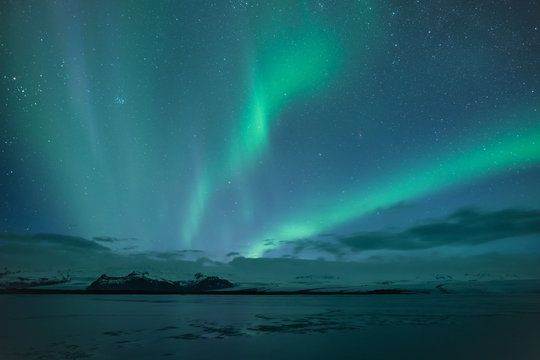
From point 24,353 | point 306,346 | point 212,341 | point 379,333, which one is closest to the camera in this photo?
point 24,353

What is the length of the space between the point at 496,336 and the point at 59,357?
1199 inches

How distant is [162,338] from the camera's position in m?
28.4

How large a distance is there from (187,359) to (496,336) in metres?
24.4

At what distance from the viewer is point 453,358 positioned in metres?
20.9

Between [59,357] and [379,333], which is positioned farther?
[379,333]

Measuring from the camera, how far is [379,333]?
31891mm

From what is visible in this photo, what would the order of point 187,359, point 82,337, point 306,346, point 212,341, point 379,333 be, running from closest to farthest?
point 187,359
point 306,346
point 212,341
point 82,337
point 379,333

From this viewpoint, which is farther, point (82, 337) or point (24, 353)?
point (82, 337)

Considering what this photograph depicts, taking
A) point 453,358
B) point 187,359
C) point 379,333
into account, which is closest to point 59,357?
point 187,359

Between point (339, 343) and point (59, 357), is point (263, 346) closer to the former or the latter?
point (339, 343)

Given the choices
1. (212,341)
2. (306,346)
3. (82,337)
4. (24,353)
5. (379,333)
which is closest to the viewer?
(24,353)

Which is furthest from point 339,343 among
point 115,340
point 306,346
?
point 115,340

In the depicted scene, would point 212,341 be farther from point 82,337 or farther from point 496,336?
point 496,336

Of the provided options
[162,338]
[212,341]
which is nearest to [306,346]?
[212,341]
